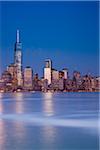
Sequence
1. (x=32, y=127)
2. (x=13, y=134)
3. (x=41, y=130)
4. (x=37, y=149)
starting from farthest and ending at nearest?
(x=32, y=127) → (x=41, y=130) → (x=13, y=134) → (x=37, y=149)

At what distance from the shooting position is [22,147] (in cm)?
385

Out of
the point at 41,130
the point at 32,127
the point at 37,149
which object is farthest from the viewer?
the point at 32,127

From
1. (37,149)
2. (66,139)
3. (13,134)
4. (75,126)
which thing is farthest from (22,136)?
(75,126)

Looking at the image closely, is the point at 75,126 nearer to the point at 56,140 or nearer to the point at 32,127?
the point at 32,127

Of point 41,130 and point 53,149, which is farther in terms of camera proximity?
point 41,130

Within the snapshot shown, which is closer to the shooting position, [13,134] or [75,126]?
[13,134]

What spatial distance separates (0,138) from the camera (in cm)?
435

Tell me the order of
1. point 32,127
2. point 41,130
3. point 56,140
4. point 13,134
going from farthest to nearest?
point 32,127, point 41,130, point 13,134, point 56,140

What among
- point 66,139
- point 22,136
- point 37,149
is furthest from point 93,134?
point 37,149

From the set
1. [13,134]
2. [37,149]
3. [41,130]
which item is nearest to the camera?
[37,149]

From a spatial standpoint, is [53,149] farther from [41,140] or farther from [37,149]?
[41,140]

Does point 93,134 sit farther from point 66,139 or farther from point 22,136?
point 22,136

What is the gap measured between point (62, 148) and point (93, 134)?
1052mm

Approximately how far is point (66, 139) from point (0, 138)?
2.36ft
